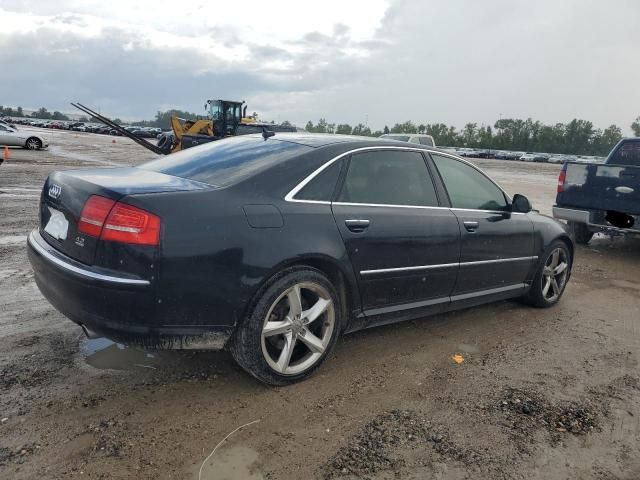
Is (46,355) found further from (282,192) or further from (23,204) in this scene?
(23,204)

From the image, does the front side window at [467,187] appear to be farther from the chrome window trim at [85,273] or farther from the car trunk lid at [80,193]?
the chrome window trim at [85,273]

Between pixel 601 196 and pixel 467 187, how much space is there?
4557mm

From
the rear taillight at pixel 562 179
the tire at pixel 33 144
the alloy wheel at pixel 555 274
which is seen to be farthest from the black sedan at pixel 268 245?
the tire at pixel 33 144

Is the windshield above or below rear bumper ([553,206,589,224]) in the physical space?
above

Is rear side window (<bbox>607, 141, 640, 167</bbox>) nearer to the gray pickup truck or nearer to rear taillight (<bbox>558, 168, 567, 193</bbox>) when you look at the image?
the gray pickup truck

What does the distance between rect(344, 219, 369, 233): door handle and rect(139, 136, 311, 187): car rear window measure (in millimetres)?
585

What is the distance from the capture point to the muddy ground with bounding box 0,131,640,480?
264 centimetres

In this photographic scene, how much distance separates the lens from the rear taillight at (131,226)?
284 cm

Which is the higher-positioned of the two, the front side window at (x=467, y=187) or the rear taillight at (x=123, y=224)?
the front side window at (x=467, y=187)

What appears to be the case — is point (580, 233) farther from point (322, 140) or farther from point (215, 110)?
point (215, 110)

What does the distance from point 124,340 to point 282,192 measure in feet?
4.13

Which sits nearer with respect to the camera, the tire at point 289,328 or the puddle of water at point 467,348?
the tire at point 289,328

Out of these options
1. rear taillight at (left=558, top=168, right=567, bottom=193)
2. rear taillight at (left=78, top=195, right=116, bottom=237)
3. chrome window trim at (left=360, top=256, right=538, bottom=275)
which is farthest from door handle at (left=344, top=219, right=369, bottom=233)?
rear taillight at (left=558, top=168, right=567, bottom=193)

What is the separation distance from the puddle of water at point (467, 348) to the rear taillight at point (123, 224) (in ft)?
8.35
